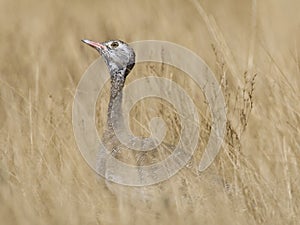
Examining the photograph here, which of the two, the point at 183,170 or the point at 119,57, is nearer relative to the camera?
the point at 183,170

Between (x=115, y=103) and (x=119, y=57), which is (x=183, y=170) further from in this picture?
(x=119, y=57)

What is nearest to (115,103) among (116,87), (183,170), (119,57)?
(116,87)

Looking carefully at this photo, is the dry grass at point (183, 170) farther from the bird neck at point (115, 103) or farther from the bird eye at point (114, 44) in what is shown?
the bird eye at point (114, 44)

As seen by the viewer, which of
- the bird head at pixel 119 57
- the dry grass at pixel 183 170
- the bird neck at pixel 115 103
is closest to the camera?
the dry grass at pixel 183 170

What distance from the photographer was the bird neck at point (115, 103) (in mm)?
5445

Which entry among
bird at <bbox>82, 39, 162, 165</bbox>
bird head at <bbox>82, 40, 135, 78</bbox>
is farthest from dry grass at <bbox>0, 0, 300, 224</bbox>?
bird head at <bbox>82, 40, 135, 78</bbox>

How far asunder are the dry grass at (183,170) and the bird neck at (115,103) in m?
0.26

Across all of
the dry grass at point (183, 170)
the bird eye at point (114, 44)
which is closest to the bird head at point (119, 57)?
the bird eye at point (114, 44)

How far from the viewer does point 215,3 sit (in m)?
10.4

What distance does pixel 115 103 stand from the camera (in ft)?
18.4

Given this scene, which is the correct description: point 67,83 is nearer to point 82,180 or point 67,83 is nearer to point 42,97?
point 42,97

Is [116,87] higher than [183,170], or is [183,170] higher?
[116,87]

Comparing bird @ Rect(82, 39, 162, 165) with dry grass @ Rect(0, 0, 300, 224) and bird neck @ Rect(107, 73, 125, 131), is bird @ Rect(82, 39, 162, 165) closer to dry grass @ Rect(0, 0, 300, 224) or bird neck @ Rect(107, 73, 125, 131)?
bird neck @ Rect(107, 73, 125, 131)

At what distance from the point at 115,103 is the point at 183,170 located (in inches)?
37.9
